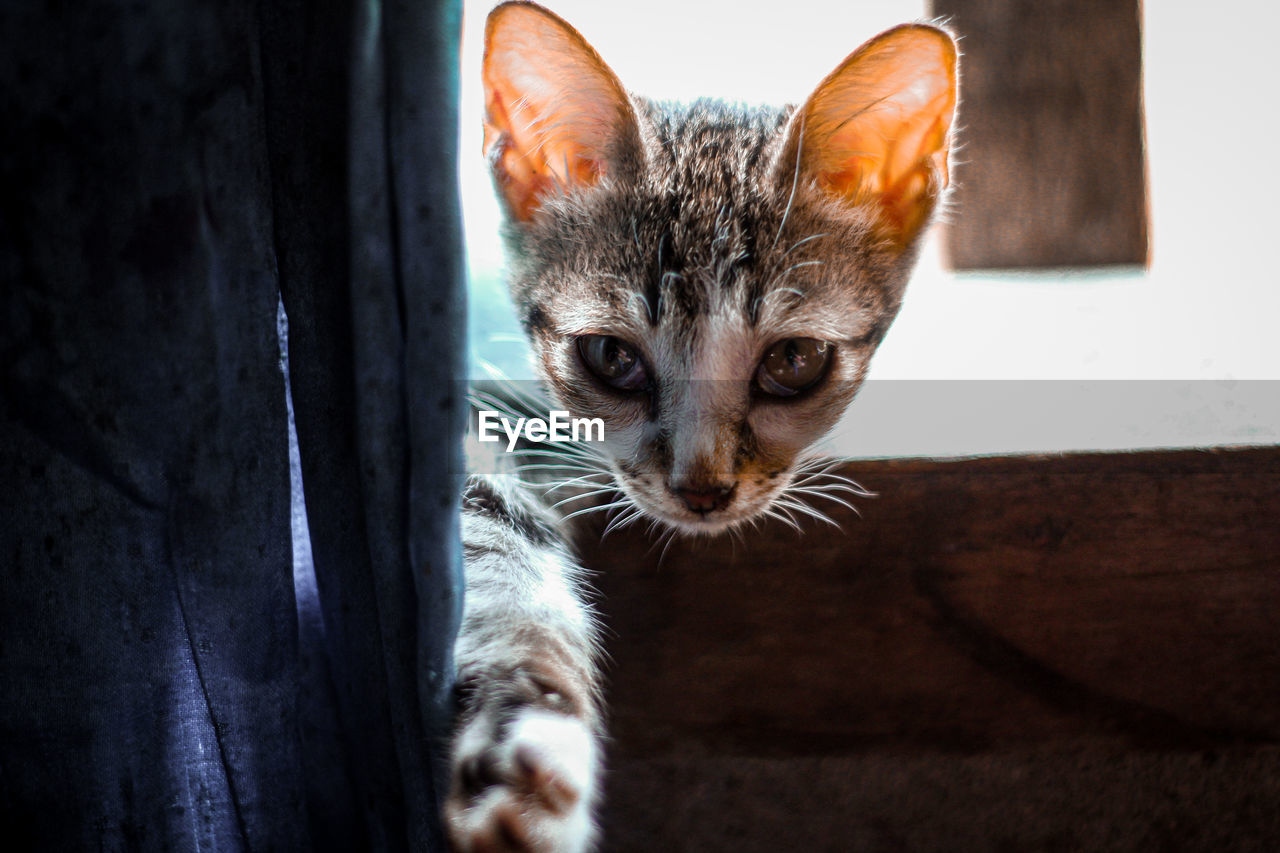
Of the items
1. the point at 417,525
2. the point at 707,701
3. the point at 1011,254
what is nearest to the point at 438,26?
the point at 417,525

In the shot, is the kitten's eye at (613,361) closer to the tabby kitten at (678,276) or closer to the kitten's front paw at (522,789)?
the tabby kitten at (678,276)

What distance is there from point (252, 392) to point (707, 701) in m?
0.53

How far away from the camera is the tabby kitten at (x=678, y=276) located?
834 millimetres

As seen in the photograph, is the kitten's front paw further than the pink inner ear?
No

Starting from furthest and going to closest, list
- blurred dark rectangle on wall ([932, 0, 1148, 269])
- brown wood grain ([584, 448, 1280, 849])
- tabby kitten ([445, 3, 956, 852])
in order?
blurred dark rectangle on wall ([932, 0, 1148, 269]) < tabby kitten ([445, 3, 956, 852]) < brown wood grain ([584, 448, 1280, 849])

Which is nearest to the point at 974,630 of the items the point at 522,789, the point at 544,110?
the point at 522,789

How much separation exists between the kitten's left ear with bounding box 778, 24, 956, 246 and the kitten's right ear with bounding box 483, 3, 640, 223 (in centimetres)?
23

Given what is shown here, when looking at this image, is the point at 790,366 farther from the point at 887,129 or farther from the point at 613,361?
the point at 887,129

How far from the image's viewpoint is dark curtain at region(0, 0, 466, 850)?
680 millimetres

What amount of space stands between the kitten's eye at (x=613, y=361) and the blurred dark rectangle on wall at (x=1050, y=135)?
2.06 ft

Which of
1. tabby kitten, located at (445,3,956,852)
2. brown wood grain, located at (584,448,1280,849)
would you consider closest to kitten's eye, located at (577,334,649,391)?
tabby kitten, located at (445,3,956,852)

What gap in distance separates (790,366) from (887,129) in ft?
1.03

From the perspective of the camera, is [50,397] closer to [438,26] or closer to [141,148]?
[141,148]

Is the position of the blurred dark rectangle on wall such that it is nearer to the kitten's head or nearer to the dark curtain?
the kitten's head
